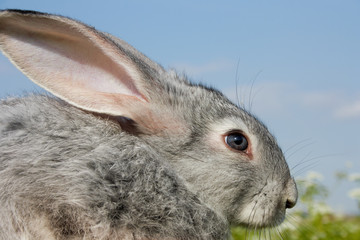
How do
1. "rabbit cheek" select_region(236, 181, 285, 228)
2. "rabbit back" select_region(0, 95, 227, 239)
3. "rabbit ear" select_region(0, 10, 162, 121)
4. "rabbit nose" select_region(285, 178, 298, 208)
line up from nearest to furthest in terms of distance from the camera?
"rabbit back" select_region(0, 95, 227, 239) < "rabbit ear" select_region(0, 10, 162, 121) < "rabbit cheek" select_region(236, 181, 285, 228) < "rabbit nose" select_region(285, 178, 298, 208)

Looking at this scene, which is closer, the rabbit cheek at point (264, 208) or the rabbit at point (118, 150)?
the rabbit at point (118, 150)

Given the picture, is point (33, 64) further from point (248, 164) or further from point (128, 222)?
point (248, 164)

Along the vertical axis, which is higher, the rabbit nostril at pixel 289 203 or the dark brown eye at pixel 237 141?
the dark brown eye at pixel 237 141

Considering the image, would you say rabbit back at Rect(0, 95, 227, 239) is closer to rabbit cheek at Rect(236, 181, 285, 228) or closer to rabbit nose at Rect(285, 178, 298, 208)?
rabbit cheek at Rect(236, 181, 285, 228)

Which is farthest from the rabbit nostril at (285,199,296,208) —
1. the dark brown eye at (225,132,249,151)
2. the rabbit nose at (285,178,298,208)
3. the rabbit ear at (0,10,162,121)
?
the rabbit ear at (0,10,162,121)

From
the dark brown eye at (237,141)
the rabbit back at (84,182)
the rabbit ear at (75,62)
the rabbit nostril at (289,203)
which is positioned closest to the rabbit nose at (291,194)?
the rabbit nostril at (289,203)

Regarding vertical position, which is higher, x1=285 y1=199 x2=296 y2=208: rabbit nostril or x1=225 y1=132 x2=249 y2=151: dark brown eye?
x1=225 y1=132 x2=249 y2=151: dark brown eye

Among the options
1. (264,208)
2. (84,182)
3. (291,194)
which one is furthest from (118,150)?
(291,194)

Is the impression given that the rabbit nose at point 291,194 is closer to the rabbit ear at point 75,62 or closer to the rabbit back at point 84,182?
the rabbit back at point 84,182
